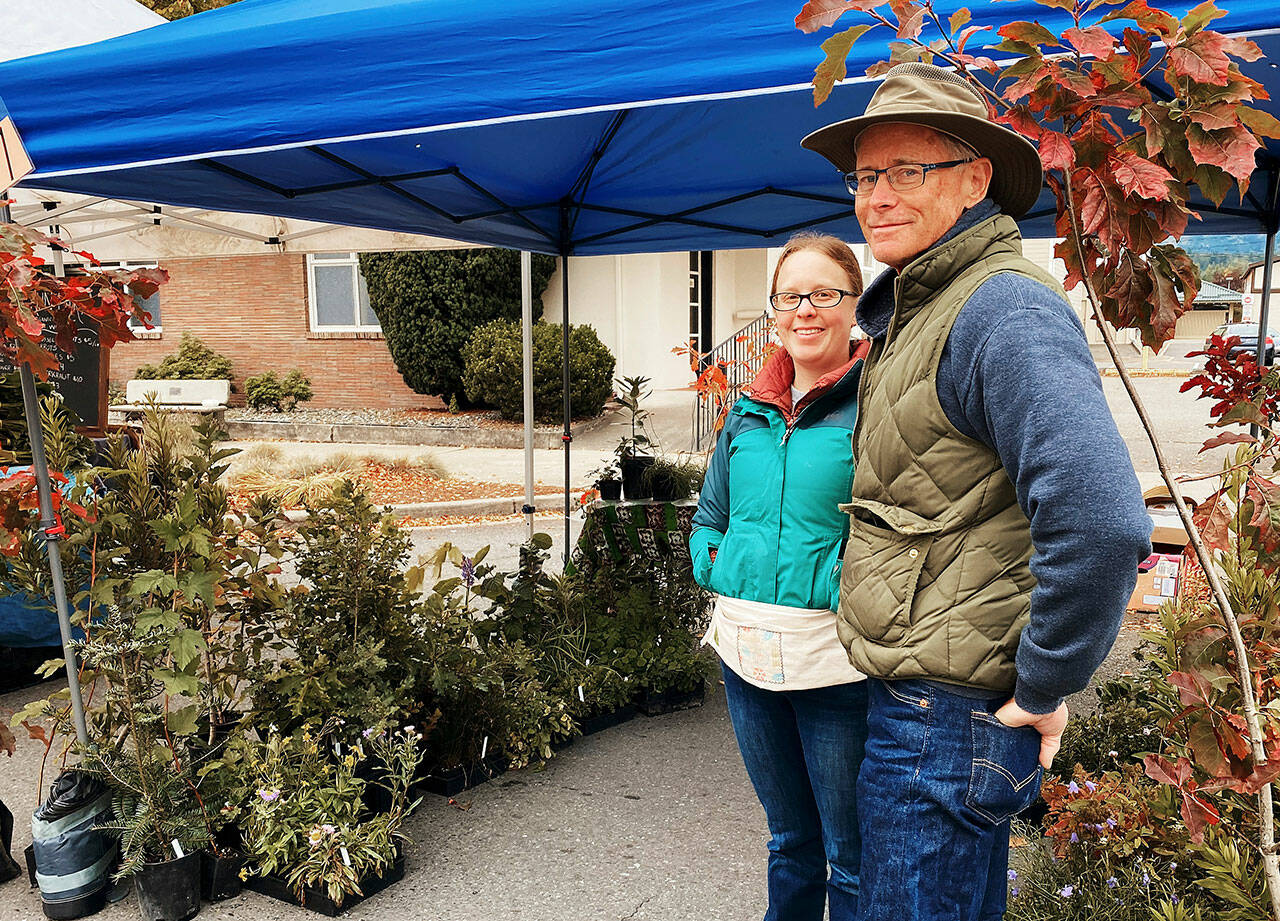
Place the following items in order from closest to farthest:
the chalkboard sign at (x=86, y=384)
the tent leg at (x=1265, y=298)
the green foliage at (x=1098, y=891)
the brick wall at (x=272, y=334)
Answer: the green foliage at (x=1098, y=891) → the tent leg at (x=1265, y=298) → the chalkboard sign at (x=86, y=384) → the brick wall at (x=272, y=334)

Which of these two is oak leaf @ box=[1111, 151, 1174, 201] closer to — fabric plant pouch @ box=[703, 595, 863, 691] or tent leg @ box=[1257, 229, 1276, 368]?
fabric plant pouch @ box=[703, 595, 863, 691]

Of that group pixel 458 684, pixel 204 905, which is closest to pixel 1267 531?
pixel 458 684

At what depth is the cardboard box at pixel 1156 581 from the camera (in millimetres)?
4965

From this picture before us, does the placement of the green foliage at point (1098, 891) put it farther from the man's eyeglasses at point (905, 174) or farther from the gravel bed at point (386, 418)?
the gravel bed at point (386, 418)

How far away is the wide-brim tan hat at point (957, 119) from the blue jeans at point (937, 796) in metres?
0.81

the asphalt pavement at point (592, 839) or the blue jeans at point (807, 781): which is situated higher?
the blue jeans at point (807, 781)

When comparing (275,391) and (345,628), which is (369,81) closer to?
(345,628)

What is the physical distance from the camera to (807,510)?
6.44 feet

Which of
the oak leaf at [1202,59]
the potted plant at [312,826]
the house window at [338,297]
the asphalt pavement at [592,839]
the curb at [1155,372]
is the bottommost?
the asphalt pavement at [592,839]

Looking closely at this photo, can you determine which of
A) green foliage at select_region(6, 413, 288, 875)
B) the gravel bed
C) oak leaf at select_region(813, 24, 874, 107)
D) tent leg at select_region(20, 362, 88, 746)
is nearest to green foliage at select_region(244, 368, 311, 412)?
the gravel bed

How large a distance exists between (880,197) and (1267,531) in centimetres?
111

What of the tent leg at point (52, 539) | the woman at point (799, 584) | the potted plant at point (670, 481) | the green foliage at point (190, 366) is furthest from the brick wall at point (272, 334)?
the woman at point (799, 584)

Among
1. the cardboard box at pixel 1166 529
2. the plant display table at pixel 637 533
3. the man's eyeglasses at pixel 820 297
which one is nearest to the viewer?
the man's eyeglasses at pixel 820 297

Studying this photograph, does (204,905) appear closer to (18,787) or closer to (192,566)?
(192,566)
